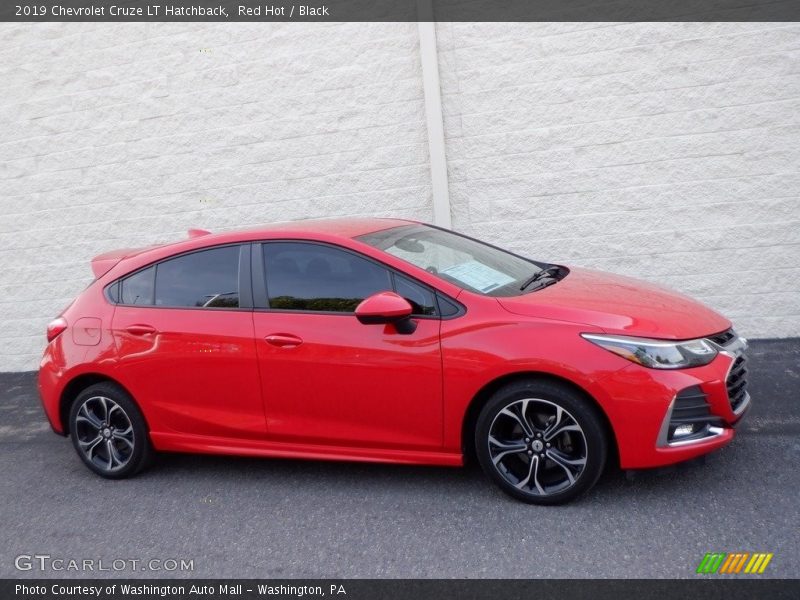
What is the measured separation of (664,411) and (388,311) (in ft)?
Result: 4.71

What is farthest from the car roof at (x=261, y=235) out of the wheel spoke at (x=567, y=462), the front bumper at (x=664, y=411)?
the front bumper at (x=664, y=411)

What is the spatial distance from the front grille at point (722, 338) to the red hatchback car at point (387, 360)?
0.05 ft

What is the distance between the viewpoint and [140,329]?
5348 millimetres

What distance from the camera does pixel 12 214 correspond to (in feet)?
29.6

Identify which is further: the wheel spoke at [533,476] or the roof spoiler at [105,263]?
the roof spoiler at [105,263]

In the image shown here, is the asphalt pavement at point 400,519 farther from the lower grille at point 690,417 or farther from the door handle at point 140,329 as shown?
the door handle at point 140,329

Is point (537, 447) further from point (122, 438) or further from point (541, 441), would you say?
point (122, 438)

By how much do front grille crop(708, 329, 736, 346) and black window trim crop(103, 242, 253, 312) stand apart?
255 cm

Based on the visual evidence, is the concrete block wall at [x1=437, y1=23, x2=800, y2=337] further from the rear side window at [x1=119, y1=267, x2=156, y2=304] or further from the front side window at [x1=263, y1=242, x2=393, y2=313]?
the rear side window at [x1=119, y1=267, x2=156, y2=304]

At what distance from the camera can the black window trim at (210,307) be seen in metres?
5.12

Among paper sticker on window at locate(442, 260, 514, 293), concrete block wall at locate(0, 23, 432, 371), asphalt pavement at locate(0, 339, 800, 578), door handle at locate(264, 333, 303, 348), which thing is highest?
concrete block wall at locate(0, 23, 432, 371)

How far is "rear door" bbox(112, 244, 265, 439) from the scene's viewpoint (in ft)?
16.5

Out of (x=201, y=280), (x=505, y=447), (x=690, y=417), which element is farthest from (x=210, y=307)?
(x=690, y=417)

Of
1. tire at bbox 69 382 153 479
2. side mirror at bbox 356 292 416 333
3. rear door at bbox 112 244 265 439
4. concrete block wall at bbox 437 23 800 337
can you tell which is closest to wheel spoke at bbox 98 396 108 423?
tire at bbox 69 382 153 479
